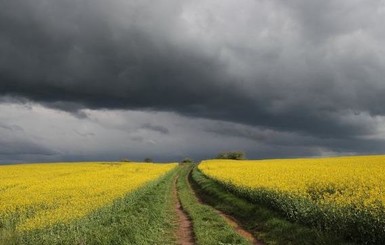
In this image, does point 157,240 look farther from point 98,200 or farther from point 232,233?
point 98,200

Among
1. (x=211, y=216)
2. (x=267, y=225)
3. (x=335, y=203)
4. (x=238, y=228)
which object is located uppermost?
(x=335, y=203)

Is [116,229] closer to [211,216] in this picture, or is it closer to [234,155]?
[211,216]

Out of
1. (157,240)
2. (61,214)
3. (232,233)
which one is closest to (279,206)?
(232,233)

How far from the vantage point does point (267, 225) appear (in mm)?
20453

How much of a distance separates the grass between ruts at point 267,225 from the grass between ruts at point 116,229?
145 inches

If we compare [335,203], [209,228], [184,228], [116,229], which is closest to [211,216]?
[184,228]

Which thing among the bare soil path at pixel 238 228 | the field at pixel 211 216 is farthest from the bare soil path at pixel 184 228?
the bare soil path at pixel 238 228

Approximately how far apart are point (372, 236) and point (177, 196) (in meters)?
24.1

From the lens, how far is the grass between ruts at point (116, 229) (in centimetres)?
1508

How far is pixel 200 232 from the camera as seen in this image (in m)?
19.8

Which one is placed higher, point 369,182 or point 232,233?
point 369,182

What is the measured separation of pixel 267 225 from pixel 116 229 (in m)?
7.04

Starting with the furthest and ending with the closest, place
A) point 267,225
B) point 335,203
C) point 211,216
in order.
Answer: point 211,216 < point 267,225 < point 335,203

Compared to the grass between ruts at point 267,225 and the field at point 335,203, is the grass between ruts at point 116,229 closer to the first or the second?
the grass between ruts at point 267,225
